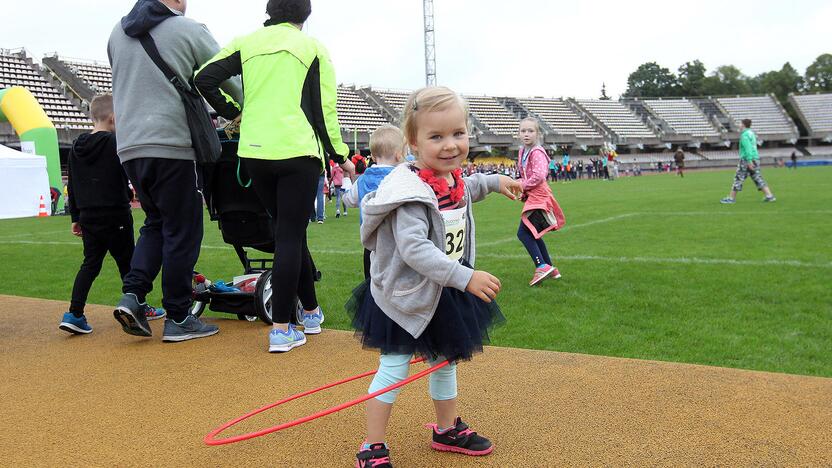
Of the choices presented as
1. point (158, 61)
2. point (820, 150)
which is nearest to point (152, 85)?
point (158, 61)

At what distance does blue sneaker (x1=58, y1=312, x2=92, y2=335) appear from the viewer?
4.25 meters

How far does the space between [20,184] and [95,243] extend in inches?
23.0

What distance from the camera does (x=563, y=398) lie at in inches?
115

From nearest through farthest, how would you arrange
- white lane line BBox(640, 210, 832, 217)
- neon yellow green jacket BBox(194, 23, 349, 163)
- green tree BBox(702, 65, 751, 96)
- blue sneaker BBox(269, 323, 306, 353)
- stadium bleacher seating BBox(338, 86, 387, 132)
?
neon yellow green jacket BBox(194, 23, 349, 163), blue sneaker BBox(269, 323, 306, 353), white lane line BBox(640, 210, 832, 217), stadium bleacher seating BBox(338, 86, 387, 132), green tree BBox(702, 65, 751, 96)

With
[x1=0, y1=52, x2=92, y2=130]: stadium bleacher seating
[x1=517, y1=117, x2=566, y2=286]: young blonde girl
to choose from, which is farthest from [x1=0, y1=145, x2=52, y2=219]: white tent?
[x1=0, y1=52, x2=92, y2=130]: stadium bleacher seating

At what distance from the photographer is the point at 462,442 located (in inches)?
93.7

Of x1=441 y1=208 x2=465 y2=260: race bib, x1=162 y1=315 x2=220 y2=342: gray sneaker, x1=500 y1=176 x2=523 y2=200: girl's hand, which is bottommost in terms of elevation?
x1=162 y1=315 x2=220 y2=342: gray sneaker

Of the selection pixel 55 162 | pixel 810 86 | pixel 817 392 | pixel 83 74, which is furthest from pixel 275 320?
pixel 810 86

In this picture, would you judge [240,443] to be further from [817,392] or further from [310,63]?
[817,392]

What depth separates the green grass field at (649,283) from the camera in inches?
160

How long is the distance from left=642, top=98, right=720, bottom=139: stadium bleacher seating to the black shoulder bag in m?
72.2

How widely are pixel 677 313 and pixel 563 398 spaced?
2.32 metres

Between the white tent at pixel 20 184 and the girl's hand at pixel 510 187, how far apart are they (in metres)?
3.12

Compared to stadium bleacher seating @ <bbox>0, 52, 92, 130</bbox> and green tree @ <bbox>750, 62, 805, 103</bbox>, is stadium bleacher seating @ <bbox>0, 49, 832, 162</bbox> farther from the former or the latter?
green tree @ <bbox>750, 62, 805, 103</bbox>
